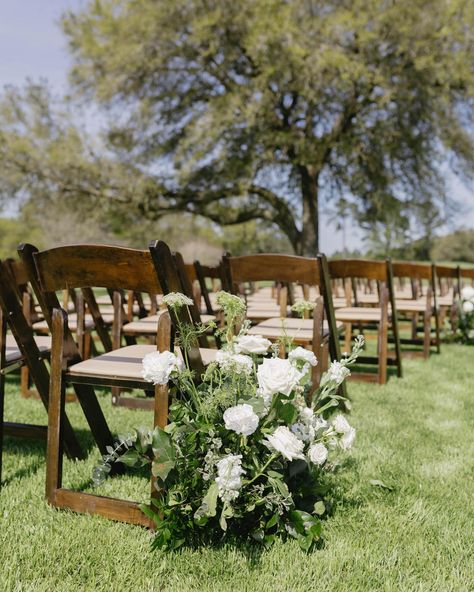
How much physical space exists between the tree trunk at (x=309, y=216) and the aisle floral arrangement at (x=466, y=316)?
28.7ft

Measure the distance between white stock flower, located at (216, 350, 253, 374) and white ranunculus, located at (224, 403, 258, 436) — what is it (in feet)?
0.54

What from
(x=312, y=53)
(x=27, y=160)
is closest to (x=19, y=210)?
(x=27, y=160)

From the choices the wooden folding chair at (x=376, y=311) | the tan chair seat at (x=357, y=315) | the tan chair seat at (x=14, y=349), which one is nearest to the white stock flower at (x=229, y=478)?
the tan chair seat at (x=14, y=349)

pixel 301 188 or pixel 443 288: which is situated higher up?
pixel 301 188

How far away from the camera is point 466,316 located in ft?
24.6

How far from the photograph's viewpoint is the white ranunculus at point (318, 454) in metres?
2.12

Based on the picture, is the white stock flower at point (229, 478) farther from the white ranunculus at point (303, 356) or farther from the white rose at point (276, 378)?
the white ranunculus at point (303, 356)

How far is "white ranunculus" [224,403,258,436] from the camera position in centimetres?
190

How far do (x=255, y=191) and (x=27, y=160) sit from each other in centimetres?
631

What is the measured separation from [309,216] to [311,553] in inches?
588

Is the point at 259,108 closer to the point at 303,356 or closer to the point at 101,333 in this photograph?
the point at 101,333

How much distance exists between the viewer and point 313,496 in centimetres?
224

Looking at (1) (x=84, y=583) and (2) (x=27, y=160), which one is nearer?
(1) (x=84, y=583)

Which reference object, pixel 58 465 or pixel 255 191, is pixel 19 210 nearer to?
pixel 255 191
